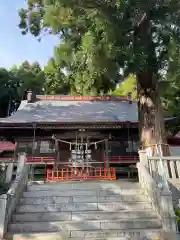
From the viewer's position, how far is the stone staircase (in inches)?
195

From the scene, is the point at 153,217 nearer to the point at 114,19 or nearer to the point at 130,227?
the point at 130,227

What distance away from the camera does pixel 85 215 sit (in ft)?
18.6

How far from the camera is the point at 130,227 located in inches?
206

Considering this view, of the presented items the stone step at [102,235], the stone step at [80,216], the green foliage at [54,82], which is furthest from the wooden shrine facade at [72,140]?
the green foliage at [54,82]

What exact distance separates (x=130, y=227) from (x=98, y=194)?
5.03 feet

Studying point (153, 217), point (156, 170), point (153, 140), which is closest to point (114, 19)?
point (153, 140)

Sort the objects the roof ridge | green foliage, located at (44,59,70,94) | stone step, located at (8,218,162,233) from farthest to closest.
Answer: green foliage, located at (44,59,70,94), the roof ridge, stone step, located at (8,218,162,233)

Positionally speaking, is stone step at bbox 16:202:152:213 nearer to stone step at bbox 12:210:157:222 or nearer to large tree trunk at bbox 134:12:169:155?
stone step at bbox 12:210:157:222

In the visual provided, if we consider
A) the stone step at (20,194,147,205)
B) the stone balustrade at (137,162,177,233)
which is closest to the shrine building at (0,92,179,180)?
the stone step at (20,194,147,205)

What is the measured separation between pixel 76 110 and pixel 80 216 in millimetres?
9825

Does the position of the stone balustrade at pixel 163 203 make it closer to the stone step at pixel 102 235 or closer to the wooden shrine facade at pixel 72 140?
the stone step at pixel 102 235

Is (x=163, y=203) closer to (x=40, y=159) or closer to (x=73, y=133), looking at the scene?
(x=40, y=159)

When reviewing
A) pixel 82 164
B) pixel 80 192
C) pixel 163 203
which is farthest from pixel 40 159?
pixel 163 203

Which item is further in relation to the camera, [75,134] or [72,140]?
[72,140]
